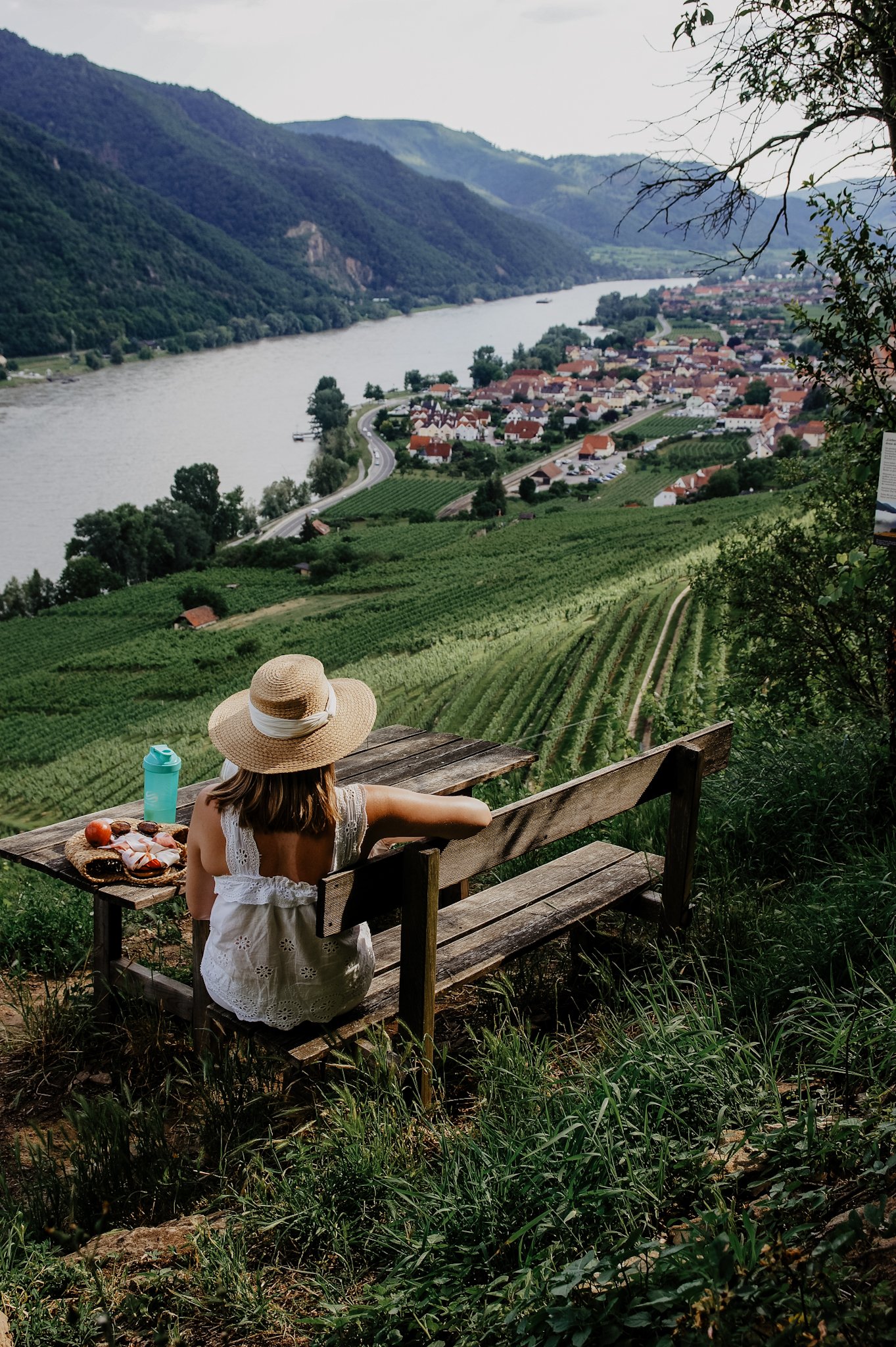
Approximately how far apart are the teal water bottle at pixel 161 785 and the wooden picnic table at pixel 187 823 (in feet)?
0.27

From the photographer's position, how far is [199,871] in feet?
6.83

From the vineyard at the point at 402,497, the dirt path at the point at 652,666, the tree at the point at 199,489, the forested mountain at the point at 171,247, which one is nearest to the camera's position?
the dirt path at the point at 652,666

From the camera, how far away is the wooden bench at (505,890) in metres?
1.89

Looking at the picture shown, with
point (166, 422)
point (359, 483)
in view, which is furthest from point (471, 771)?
point (166, 422)

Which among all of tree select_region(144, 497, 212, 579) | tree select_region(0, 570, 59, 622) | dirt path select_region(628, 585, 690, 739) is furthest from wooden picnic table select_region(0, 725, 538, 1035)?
tree select_region(144, 497, 212, 579)

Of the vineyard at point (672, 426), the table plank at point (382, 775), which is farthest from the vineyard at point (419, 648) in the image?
the vineyard at point (672, 426)

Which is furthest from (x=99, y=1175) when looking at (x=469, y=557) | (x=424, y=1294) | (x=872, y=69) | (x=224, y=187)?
(x=224, y=187)

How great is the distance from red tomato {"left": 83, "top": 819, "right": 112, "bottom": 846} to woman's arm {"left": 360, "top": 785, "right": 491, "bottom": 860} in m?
0.95

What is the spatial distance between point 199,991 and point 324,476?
82504 millimetres

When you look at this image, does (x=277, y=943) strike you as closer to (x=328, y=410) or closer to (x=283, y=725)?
(x=283, y=725)

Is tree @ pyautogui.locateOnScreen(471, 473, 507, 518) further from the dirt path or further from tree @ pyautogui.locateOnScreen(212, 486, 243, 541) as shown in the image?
the dirt path

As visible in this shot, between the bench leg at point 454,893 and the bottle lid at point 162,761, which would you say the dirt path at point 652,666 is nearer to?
the bench leg at point 454,893

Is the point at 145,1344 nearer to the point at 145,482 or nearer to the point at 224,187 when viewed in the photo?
the point at 145,482

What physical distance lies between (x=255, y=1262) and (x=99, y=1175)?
386mm
